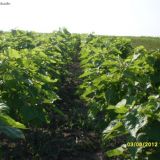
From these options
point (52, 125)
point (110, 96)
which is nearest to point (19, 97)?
point (110, 96)

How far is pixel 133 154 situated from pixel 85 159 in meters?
2.13

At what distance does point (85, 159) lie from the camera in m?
5.43

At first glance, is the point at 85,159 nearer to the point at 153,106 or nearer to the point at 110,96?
the point at 110,96

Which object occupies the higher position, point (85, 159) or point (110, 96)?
point (110, 96)

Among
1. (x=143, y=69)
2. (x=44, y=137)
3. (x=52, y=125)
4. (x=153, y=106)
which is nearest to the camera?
(x=153, y=106)

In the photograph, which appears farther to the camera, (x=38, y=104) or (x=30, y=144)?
(x=30, y=144)

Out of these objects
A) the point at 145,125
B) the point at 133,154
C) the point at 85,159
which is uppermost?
the point at 145,125
